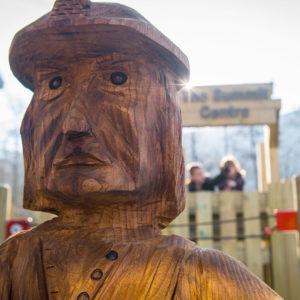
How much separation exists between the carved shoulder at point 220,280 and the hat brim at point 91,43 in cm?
56

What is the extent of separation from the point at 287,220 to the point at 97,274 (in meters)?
2.36

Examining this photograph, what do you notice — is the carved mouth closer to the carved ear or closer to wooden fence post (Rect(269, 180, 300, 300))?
the carved ear

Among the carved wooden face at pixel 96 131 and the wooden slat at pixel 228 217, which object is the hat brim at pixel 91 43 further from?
the wooden slat at pixel 228 217

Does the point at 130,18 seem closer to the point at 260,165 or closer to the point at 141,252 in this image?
the point at 141,252

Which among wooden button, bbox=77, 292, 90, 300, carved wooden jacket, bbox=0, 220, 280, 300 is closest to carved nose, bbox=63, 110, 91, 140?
carved wooden jacket, bbox=0, 220, 280, 300

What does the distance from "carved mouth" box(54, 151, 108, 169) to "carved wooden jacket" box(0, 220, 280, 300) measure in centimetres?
18

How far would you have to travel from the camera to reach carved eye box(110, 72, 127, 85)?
134 cm

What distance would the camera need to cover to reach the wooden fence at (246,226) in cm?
363

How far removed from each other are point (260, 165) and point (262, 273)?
2.25 m

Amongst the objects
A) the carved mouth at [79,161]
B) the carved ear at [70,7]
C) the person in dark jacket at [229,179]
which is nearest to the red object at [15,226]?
the person in dark jacket at [229,179]

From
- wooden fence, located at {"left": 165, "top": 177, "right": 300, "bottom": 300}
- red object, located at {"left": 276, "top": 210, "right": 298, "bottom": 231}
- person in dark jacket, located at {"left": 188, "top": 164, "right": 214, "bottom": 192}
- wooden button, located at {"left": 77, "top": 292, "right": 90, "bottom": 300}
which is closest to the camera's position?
wooden button, located at {"left": 77, "top": 292, "right": 90, "bottom": 300}

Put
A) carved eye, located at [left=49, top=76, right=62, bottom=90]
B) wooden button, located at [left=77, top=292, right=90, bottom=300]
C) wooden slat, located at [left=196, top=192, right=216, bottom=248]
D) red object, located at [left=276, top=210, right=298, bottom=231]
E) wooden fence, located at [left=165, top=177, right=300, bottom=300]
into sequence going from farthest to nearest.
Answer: wooden slat, located at [left=196, top=192, right=216, bottom=248] → wooden fence, located at [left=165, top=177, right=300, bottom=300] → red object, located at [left=276, top=210, right=298, bottom=231] → carved eye, located at [left=49, top=76, right=62, bottom=90] → wooden button, located at [left=77, top=292, right=90, bottom=300]

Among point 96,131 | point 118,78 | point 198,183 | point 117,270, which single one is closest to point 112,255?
point 117,270

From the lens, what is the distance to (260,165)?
5.75 metres
